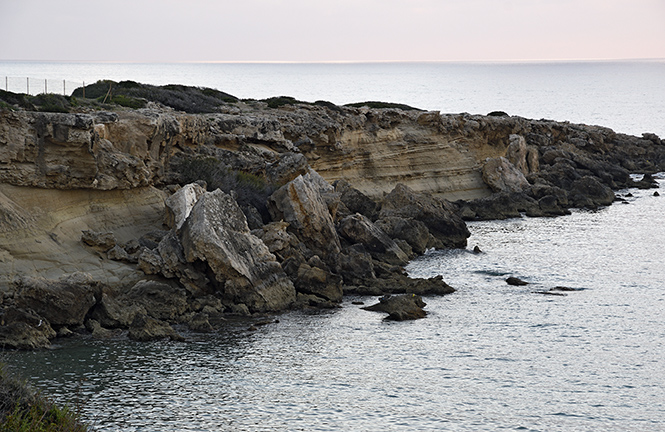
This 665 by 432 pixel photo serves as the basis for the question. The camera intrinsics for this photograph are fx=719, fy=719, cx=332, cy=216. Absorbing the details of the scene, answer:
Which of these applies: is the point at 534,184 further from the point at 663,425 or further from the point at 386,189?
the point at 663,425

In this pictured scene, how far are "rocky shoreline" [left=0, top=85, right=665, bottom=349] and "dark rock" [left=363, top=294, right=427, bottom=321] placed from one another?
15 cm

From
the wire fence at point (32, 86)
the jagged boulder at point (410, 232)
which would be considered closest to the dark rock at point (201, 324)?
the jagged boulder at point (410, 232)

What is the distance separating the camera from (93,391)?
21.9m

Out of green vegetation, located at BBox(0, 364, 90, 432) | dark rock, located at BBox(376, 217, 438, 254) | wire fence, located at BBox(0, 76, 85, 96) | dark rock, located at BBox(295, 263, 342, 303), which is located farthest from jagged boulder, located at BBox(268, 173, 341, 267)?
green vegetation, located at BBox(0, 364, 90, 432)

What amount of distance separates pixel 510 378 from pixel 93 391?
13374 millimetres

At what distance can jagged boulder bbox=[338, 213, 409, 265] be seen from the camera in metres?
39.0

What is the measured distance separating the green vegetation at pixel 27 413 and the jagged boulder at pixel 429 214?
3245cm

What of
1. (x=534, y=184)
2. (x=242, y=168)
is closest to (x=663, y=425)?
(x=242, y=168)

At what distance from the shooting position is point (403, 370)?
24.5 meters

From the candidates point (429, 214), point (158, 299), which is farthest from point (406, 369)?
point (429, 214)

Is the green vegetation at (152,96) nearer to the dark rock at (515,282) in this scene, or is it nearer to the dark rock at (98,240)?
the dark rock at (98,240)

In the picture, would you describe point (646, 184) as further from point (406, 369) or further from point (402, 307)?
point (406, 369)

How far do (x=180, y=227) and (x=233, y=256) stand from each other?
3.07 meters

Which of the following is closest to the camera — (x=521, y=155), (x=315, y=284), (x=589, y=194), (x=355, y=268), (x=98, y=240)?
(x=98, y=240)
